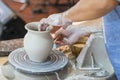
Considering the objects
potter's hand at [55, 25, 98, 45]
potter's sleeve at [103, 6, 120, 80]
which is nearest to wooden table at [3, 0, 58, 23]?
potter's hand at [55, 25, 98, 45]

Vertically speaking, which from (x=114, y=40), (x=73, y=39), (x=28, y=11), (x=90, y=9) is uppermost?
(x=90, y=9)

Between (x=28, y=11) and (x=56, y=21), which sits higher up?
(x=56, y=21)

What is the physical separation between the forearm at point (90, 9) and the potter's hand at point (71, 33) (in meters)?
0.33

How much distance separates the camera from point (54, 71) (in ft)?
4.39

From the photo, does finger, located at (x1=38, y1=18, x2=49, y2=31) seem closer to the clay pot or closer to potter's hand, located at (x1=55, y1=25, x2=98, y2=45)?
the clay pot

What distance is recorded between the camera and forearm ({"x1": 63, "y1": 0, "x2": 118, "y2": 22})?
1182 millimetres

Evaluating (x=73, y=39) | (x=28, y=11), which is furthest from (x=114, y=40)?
(x=28, y=11)

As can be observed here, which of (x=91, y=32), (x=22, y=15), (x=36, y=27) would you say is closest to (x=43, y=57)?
(x=36, y=27)

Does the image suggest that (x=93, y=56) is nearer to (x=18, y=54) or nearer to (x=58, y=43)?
(x=58, y=43)

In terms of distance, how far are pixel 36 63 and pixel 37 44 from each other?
10 centimetres

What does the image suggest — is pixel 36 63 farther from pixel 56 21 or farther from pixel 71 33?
pixel 71 33

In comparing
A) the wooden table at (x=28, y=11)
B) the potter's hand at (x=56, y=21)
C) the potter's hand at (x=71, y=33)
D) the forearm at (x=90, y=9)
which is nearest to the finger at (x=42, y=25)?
the potter's hand at (x=56, y=21)

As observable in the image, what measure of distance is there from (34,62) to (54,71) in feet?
0.40

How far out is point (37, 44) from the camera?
1343 millimetres
